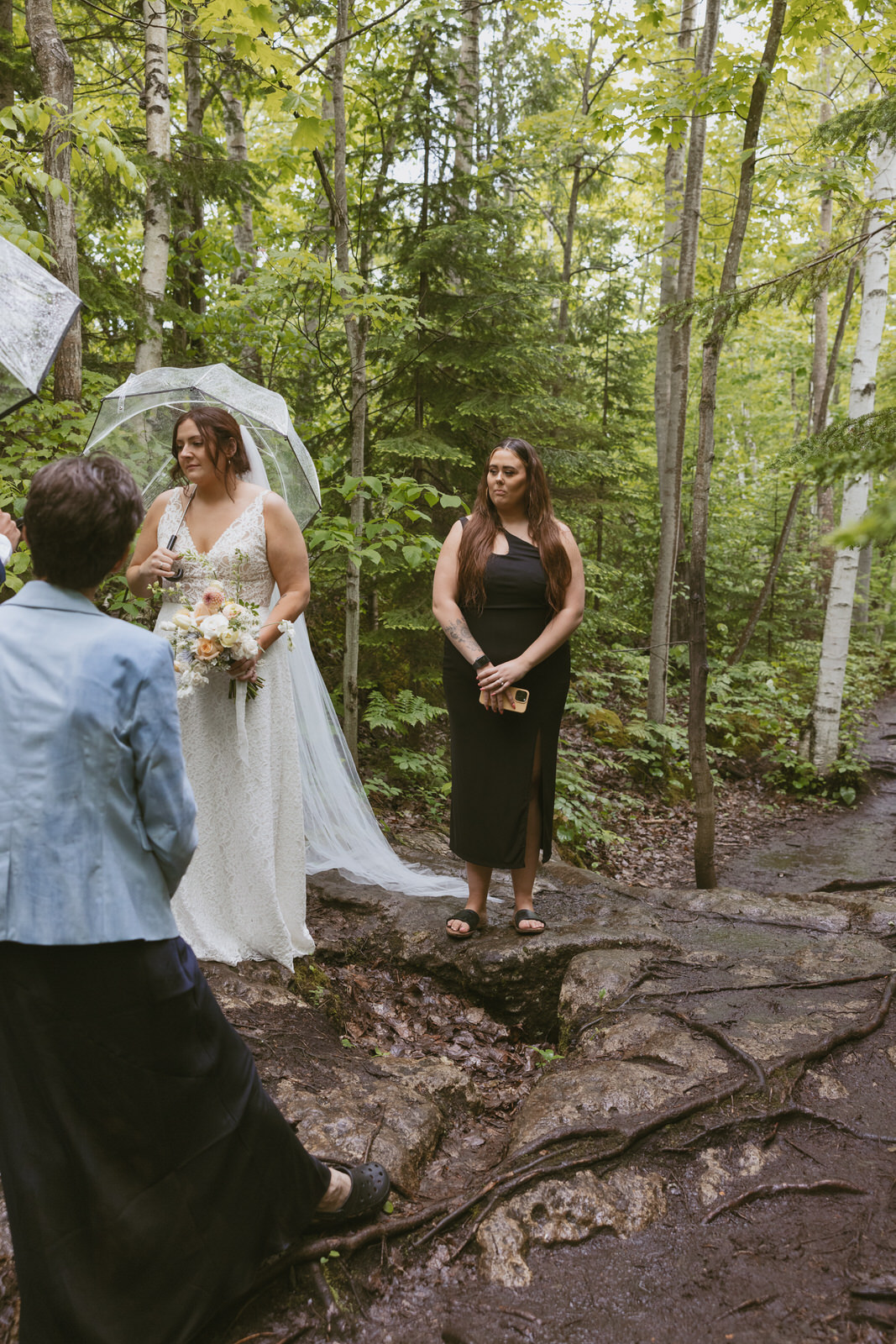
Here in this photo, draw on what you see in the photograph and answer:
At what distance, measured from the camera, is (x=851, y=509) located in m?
8.48

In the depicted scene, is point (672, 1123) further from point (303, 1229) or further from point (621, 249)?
point (621, 249)

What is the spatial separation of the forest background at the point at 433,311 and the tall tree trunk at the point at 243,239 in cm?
7

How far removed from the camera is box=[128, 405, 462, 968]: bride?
3.66 meters

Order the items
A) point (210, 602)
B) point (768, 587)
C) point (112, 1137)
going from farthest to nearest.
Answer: point (768, 587) → point (210, 602) → point (112, 1137)

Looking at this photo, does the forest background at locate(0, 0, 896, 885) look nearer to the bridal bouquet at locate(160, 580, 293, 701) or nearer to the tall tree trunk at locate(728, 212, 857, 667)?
the tall tree trunk at locate(728, 212, 857, 667)

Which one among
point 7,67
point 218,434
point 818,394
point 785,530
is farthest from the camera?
point 818,394

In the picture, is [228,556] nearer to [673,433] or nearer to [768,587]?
[673,433]

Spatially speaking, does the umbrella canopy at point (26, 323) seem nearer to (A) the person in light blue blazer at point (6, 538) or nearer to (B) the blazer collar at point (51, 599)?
(A) the person in light blue blazer at point (6, 538)

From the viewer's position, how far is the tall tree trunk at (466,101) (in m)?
7.52

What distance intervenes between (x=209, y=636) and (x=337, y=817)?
202cm

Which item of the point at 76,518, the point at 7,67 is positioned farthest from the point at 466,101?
the point at 76,518

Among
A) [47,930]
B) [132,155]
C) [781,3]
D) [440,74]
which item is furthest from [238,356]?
[47,930]

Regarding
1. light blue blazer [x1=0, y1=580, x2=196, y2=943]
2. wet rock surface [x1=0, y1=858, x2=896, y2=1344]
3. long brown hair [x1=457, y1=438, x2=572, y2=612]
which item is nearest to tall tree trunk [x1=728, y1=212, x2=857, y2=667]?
long brown hair [x1=457, y1=438, x2=572, y2=612]

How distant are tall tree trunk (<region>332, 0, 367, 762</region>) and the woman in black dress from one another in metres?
1.64
